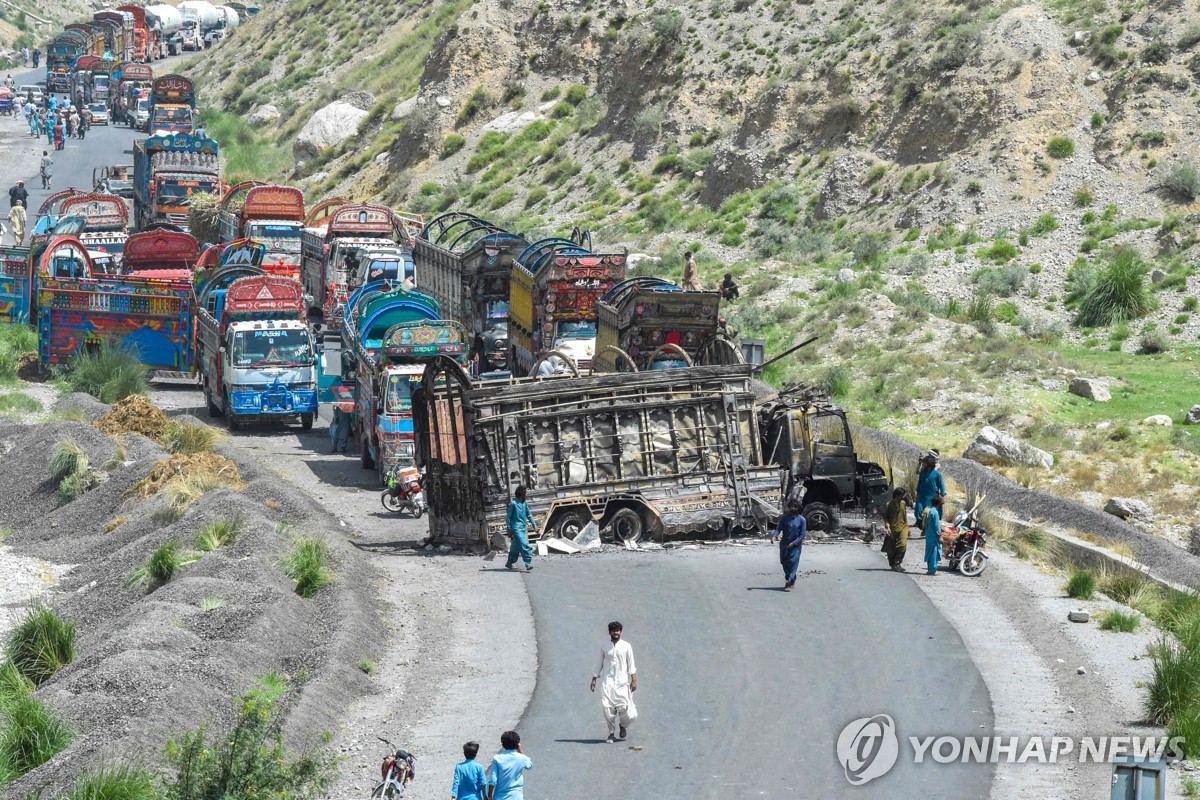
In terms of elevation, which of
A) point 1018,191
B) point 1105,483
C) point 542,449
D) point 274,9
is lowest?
point 1105,483

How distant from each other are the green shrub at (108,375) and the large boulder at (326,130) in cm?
3821

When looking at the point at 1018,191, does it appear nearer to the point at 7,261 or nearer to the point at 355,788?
the point at 7,261

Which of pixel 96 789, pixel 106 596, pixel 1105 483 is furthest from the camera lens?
pixel 1105 483

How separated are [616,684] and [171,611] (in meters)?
5.51

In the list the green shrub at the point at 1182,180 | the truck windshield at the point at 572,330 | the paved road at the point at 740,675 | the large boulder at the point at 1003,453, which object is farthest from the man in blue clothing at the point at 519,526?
the green shrub at the point at 1182,180

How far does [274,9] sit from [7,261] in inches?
2698

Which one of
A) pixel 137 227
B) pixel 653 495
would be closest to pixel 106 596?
pixel 653 495

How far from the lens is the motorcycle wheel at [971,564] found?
67.6ft

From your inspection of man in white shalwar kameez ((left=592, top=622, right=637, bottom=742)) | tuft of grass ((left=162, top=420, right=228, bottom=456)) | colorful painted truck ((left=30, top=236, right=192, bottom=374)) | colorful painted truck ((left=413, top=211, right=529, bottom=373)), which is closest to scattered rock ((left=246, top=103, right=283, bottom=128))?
colorful painted truck ((left=30, top=236, right=192, bottom=374))

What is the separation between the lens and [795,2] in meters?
56.3

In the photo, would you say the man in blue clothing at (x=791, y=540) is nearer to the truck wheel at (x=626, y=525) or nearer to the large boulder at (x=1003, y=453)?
the truck wheel at (x=626, y=525)

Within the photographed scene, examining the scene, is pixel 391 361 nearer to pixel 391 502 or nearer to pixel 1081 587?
pixel 391 502

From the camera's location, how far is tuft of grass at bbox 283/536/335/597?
1833 centimetres

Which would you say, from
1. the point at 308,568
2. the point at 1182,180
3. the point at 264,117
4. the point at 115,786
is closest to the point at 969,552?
the point at 308,568
